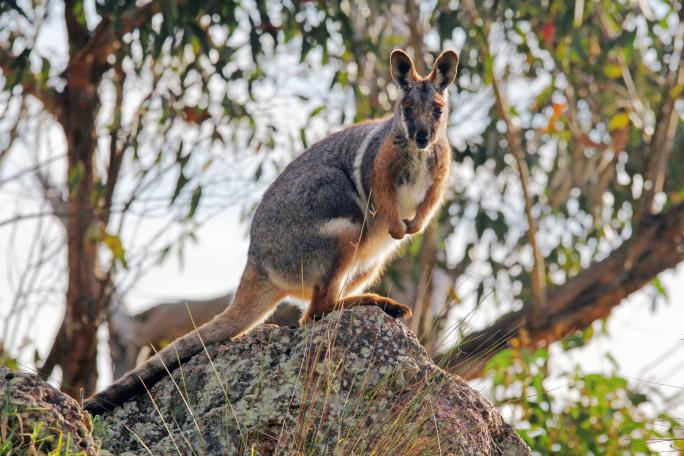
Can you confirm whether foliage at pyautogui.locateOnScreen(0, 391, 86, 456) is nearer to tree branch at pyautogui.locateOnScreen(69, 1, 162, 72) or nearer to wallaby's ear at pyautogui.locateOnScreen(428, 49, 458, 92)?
wallaby's ear at pyautogui.locateOnScreen(428, 49, 458, 92)

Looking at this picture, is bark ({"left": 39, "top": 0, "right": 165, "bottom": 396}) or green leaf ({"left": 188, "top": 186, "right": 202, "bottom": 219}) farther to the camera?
bark ({"left": 39, "top": 0, "right": 165, "bottom": 396})

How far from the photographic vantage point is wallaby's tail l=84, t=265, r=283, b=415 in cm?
452

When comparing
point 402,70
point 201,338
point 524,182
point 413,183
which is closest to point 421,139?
point 413,183

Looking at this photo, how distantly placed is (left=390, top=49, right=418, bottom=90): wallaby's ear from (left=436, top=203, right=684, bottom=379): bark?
4.15 metres

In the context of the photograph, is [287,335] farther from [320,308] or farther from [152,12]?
[152,12]

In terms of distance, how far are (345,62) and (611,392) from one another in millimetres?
4895

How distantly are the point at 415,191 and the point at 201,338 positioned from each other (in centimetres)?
146

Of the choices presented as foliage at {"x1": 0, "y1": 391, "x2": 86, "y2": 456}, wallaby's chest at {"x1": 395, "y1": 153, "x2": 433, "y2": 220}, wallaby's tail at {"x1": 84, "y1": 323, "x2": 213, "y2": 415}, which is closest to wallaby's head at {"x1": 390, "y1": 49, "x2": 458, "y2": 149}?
wallaby's chest at {"x1": 395, "y1": 153, "x2": 433, "y2": 220}

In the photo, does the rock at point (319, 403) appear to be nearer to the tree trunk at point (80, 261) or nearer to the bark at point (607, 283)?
the bark at point (607, 283)

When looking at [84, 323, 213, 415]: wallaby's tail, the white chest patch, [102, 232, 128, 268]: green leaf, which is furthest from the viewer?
[102, 232, 128, 268]: green leaf

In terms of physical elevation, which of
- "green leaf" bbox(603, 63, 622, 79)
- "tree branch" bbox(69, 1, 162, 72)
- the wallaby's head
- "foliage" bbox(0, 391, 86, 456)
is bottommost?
"foliage" bbox(0, 391, 86, 456)

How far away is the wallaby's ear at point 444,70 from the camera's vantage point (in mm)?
5492

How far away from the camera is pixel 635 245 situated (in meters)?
9.38

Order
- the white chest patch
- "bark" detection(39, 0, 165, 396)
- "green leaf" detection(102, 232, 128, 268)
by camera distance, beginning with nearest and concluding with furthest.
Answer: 1. the white chest patch
2. "green leaf" detection(102, 232, 128, 268)
3. "bark" detection(39, 0, 165, 396)
